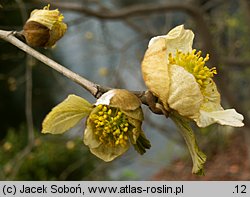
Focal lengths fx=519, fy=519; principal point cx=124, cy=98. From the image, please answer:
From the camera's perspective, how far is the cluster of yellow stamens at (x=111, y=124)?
0.74 m

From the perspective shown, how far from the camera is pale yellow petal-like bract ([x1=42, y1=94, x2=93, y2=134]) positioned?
74cm

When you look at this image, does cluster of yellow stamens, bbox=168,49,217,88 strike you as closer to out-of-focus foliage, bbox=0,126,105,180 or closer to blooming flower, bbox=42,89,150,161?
blooming flower, bbox=42,89,150,161

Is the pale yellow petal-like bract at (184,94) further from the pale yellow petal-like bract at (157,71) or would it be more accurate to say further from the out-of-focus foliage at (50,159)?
the out-of-focus foliage at (50,159)

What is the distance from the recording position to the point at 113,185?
123 cm

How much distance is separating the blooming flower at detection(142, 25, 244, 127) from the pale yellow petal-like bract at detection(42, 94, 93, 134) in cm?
10

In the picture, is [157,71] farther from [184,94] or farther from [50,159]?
[50,159]

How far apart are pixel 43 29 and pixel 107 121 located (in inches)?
6.9

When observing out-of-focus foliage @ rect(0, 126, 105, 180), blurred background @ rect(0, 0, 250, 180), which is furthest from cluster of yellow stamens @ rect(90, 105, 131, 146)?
out-of-focus foliage @ rect(0, 126, 105, 180)

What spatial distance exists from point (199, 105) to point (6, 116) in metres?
3.12

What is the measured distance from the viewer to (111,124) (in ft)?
2.48

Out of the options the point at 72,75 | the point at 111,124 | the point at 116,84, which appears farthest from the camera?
the point at 116,84

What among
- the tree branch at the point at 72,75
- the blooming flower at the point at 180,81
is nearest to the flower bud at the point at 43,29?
the tree branch at the point at 72,75

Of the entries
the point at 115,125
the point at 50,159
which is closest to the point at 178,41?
the point at 115,125

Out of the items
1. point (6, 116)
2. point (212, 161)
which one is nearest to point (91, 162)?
point (6, 116)
